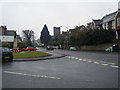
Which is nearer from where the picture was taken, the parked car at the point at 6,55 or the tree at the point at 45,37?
the parked car at the point at 6,55

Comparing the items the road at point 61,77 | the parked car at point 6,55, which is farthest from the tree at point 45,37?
the road at point 61,77

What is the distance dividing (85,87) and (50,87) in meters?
1.36

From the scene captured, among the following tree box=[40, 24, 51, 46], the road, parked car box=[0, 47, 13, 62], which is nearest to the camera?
the road

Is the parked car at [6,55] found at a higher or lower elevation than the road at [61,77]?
higher

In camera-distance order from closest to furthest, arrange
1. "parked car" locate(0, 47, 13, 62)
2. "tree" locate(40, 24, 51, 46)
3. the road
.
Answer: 1. the road
2. "parked car" locate(0, 47, 13, 62)
3. "tree" locate(40, 24, 51, 46)

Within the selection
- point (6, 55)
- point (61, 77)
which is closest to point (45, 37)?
point (6, 55)

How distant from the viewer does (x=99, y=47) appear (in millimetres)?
42094

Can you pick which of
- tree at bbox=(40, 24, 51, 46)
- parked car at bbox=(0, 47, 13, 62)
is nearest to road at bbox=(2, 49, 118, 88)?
parked car at bbox=(0, 47, 13, 62)

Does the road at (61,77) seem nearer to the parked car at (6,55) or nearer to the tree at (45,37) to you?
the parked car at (6,55)

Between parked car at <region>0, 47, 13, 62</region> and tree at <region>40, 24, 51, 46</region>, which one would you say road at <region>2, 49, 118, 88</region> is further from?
tree at <region>40, 24, 51, 46</region>

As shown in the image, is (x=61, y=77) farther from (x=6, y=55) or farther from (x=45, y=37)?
(x=45, y=37)

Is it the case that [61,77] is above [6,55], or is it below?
below

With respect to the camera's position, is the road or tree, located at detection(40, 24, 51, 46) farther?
tree, located at detection(40, 24, 51, 46)

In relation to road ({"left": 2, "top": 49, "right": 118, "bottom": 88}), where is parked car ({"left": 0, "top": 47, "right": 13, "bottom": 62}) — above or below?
above
